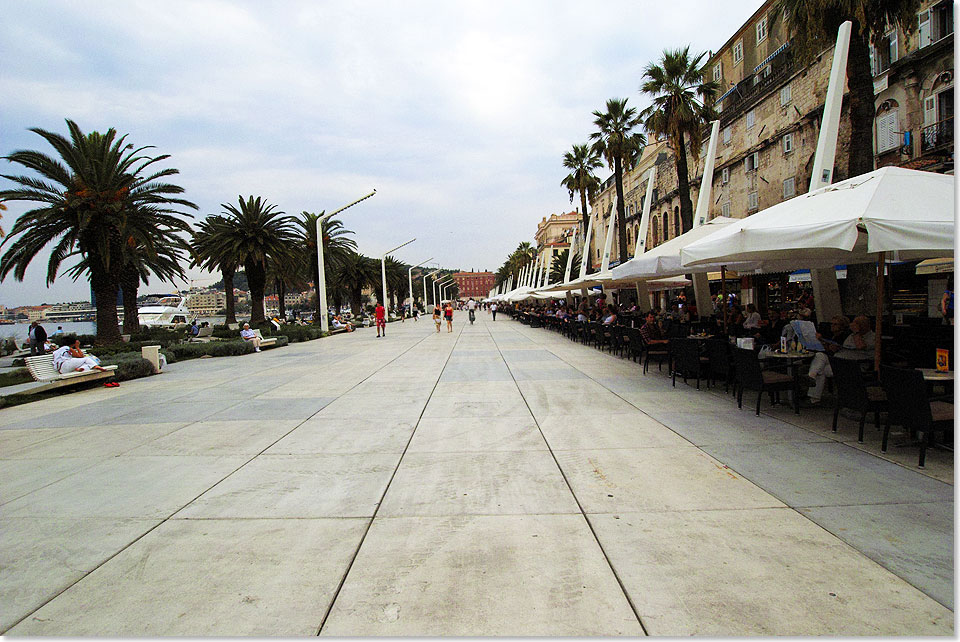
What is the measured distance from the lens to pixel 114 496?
463cm

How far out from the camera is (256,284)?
31078mm

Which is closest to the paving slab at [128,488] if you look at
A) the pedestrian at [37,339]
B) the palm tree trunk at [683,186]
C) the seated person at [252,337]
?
the seated person at [252,337]

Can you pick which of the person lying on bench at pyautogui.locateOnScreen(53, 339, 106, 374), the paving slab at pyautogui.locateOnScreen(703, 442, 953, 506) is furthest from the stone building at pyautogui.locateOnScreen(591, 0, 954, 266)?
the person lying on bench at pyautogui.locateOnScreen(53, 339, 106, 374)

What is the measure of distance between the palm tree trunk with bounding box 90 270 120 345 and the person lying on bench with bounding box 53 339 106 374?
28.6 ft

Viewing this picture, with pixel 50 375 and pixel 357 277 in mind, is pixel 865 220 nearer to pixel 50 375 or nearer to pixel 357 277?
pixel 50 375

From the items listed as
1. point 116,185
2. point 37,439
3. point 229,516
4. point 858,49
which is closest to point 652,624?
point 229,516

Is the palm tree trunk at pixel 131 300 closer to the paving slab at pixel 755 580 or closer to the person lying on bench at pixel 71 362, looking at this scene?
the person lying on bench at pixel 71 362

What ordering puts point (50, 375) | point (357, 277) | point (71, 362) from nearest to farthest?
point (50, 375) → point (71, 362) → point (357, 277)

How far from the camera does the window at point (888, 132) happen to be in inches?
745

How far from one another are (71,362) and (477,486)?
10.4m

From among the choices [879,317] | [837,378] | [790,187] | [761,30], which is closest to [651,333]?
[879,317]

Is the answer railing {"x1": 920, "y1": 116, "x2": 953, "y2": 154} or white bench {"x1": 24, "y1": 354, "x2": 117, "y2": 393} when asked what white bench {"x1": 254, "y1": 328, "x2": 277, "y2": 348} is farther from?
railing {"x1": 920, "y1": 116, "x2": 953, "y2": 154}

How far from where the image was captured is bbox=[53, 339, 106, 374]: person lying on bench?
35.4 ft

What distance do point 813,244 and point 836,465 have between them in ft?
7.00
